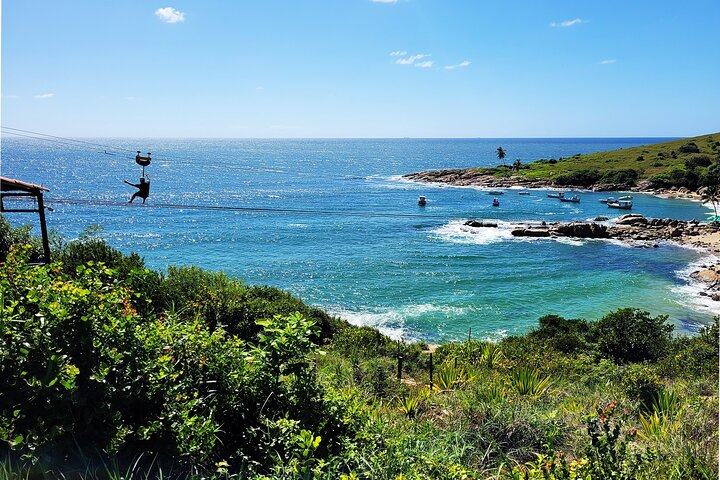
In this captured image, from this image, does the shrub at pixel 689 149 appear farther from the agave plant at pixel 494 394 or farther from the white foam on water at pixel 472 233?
the agave plant at pixel 494 394

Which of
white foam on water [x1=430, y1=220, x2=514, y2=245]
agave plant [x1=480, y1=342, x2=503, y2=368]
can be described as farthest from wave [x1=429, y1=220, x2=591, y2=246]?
agave plant [x1=480, y1=342, x2=503, y2=368]

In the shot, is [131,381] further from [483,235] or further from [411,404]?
[483,235]

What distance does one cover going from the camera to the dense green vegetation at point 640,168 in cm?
8500

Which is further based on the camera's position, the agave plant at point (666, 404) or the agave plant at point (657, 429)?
the agave plant at point (666, 404)

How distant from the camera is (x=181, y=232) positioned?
192ft

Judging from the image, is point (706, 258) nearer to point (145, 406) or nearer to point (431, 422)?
point (431, 422)

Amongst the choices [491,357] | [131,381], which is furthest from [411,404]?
[491,357]

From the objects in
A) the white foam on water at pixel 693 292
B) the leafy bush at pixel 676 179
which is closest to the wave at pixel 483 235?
the white foam on water at pixel 693 292

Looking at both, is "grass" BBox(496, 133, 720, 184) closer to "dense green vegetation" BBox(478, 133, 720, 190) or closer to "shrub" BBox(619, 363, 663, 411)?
"dense green vegetation" BBox(478, 133, 720, 190)

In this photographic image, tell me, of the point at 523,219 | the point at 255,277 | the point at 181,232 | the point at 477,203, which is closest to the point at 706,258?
the point at 523,219

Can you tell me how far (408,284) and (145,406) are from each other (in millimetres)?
34204

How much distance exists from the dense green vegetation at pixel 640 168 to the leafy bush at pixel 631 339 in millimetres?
67737

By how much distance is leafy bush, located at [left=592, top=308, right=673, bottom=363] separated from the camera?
16.1 metres

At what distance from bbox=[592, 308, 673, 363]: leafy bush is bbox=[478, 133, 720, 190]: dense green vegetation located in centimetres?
6774
